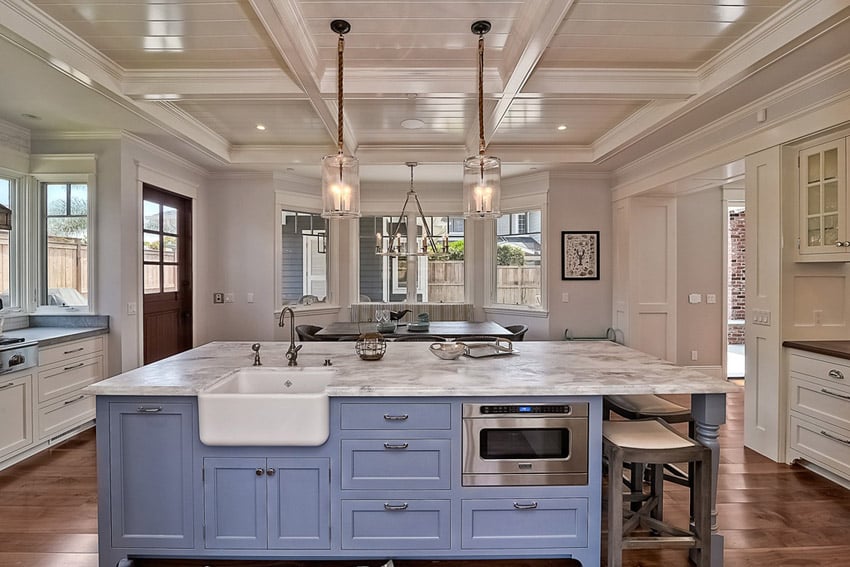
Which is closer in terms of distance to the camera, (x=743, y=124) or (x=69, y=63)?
(x=69, y=63)

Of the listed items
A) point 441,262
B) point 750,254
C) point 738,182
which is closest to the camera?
point 750,254

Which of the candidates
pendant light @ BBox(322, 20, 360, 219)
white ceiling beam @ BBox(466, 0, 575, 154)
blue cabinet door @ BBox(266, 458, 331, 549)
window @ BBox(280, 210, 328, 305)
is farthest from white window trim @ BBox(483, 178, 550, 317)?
blue cabinet door @ BBox(266, 458, 331, 549)

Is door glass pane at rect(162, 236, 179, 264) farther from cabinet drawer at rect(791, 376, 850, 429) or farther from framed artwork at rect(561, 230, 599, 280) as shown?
cabinet drawer at rect(791, 376, 850, 429)

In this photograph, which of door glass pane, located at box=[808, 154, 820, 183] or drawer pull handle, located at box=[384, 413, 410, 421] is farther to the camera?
door glass pane, located at box=[808, 154, 820, 183]

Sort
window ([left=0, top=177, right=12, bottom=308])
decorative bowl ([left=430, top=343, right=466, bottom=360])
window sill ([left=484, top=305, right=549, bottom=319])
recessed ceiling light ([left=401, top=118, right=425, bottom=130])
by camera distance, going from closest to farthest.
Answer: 1. decorative bowl ([left=430, top=343, right=466, bottom=360])
2. window ([left=0, top=177, right=12, bottom=308])
3. recessed ceiling light ([left=401, top=118, right=425, bottom=130])
4. window sill ([left=484, top=305, right=549, bottom=319])

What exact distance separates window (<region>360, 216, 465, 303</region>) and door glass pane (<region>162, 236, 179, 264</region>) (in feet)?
7.95

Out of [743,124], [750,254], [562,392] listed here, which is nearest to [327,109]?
[562,392]

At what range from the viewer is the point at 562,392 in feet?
6.61

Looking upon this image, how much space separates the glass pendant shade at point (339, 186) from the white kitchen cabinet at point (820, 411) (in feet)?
10.4

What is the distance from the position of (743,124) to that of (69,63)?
15.3 ft

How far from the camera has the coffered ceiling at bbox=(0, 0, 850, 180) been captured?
93.4 inches

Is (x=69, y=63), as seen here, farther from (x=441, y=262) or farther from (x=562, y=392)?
(x=441, y=262)

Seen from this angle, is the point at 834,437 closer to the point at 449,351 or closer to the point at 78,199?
the point at 449,351

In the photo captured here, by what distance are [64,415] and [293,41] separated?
343cm
